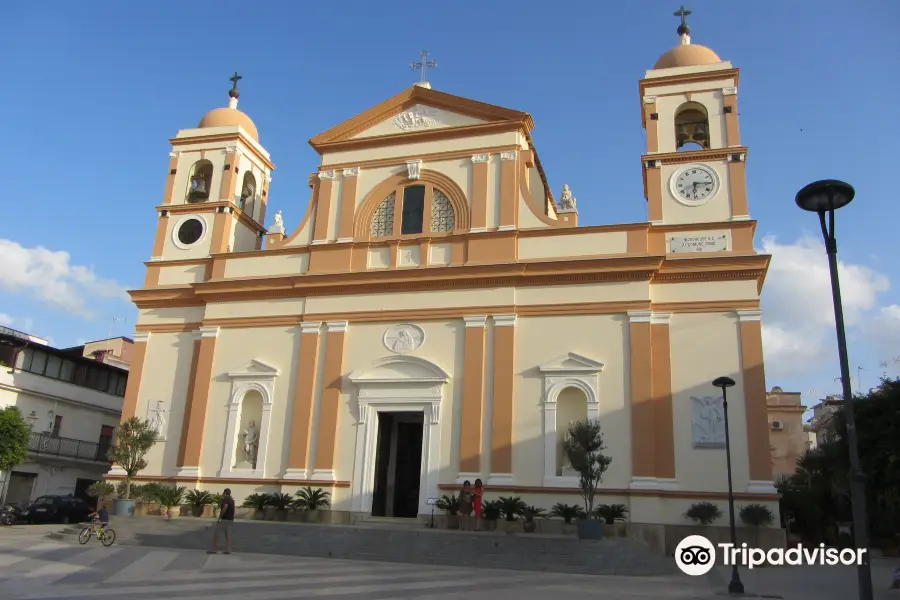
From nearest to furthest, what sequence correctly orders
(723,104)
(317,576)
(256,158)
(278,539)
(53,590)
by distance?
(53,590) < (317,576) < (278,539) < (723,104) < (256,158)

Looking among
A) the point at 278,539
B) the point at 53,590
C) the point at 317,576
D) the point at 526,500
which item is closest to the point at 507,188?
the point at 526,500

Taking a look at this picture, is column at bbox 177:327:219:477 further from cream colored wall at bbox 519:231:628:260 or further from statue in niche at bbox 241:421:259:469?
cream colored wall at bbox 519:231:628:260

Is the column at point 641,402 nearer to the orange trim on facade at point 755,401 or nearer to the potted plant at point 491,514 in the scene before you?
the orange trim on facade at point 755,401

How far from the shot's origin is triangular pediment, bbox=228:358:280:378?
23.6 metres

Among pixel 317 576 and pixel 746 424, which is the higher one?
pixel 746 424

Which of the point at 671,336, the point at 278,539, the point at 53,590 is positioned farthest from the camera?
the point at 671,336

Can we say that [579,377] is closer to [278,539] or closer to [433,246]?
[433,246]

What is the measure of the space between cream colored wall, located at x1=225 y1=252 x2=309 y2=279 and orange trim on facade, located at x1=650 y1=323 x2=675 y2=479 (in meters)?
11.2

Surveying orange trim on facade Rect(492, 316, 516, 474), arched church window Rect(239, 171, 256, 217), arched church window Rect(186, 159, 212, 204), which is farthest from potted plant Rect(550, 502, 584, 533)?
arched church window Rect(186, 159, 212, 204)

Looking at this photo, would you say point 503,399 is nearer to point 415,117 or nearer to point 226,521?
point 226,521

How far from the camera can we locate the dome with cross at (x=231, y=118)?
1115 inches

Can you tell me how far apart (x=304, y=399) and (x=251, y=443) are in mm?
2294

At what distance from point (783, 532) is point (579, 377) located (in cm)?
630

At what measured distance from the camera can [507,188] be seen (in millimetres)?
23297
